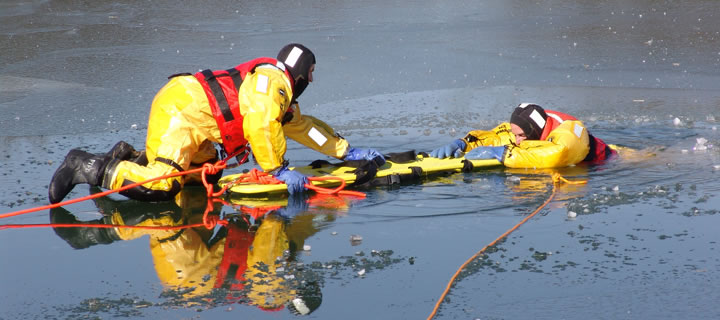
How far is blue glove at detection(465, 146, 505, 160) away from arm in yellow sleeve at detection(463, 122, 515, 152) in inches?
16.1

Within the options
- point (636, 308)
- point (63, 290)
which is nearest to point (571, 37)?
point (636, 308)

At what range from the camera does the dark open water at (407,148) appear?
4164 millimetres

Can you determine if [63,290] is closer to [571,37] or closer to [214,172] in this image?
[214,172]

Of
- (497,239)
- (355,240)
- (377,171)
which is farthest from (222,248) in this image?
(377,171)

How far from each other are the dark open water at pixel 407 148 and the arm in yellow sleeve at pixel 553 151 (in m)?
0.17

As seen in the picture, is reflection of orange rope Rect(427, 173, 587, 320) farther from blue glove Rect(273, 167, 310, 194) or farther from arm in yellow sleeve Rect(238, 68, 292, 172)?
arm in yellow sleeve Rect(238, 68, 292, 172)

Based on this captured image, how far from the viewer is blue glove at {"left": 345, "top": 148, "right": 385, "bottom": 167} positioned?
21.6ft

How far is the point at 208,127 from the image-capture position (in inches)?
234

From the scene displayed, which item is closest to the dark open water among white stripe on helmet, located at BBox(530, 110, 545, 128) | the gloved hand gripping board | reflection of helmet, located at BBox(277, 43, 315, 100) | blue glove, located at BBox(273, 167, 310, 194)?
the gloved hand gripping board

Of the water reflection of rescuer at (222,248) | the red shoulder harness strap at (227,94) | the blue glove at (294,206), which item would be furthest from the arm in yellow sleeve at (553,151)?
the red shoulder harness strap at (227,94)

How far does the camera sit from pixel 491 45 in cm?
1102

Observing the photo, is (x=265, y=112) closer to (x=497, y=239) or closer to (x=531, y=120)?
(x=497, y=239)

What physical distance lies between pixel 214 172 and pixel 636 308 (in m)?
3.08

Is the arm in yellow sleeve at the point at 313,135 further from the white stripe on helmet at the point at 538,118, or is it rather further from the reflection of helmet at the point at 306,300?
the reflection of helmet at the point at 306,300
